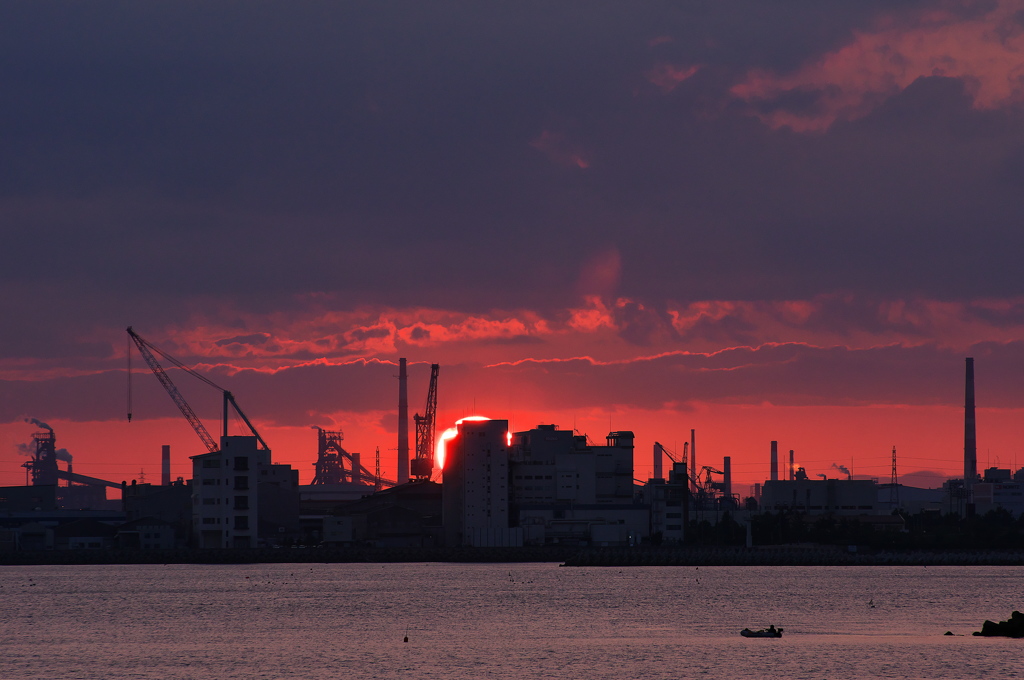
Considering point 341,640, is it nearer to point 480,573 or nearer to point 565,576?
point 565,576

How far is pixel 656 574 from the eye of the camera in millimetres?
181500

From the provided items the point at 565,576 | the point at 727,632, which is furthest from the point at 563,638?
the point at 565,576

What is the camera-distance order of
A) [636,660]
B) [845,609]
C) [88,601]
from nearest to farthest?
[636,660] → [845,609] → [88,601]

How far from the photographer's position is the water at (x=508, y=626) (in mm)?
76125

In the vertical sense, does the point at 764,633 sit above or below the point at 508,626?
above

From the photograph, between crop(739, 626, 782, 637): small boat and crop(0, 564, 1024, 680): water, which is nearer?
crop(0, 564, 1024, 680): water

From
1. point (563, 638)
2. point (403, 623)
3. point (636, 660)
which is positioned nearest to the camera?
point (636, 660)

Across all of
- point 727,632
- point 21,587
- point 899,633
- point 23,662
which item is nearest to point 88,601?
point 21,587

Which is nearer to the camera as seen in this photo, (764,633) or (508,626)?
(764,633)

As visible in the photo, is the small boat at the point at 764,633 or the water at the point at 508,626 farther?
the small boat at the point at 764,633

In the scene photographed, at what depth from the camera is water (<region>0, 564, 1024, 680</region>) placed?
76.1 meters

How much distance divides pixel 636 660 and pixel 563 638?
14140 millimetres

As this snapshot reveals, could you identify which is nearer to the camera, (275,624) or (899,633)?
(899,633)

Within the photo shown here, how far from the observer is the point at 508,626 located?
4021 inches
